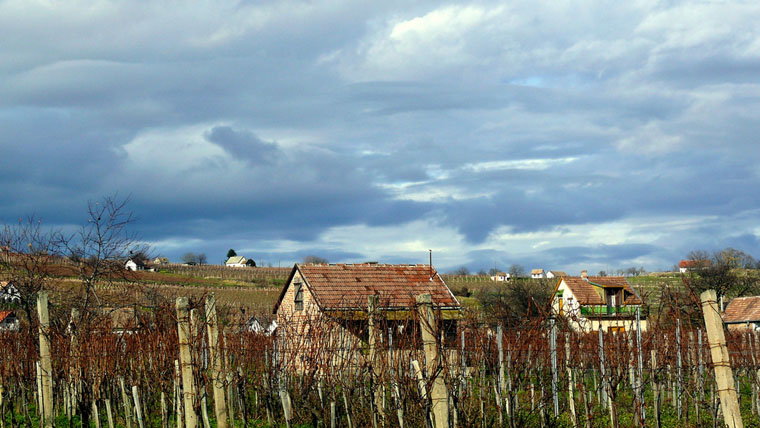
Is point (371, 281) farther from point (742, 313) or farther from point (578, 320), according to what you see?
point (742, 313)

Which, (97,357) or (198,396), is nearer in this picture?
(198,396)

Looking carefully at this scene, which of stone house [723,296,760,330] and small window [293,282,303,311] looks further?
stone house [723,296,760,330]

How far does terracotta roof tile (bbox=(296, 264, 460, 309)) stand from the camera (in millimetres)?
29359

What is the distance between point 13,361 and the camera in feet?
52.9

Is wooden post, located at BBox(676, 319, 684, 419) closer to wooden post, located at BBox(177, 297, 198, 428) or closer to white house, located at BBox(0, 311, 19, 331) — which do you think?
wooden post, located at BBox(177, 297, 198, 428)

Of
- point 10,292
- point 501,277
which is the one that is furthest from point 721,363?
point 501,277

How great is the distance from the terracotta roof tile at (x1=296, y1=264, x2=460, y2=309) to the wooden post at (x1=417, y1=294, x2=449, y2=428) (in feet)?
67.4

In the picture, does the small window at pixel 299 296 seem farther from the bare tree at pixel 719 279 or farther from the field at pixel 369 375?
the bare tree at pixel 719 279

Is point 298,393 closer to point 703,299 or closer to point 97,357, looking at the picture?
point 97,357

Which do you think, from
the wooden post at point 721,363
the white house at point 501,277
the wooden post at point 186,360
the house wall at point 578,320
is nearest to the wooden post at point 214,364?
the wooden post at point 186,360

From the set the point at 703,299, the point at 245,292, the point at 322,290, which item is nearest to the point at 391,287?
the point at 322,290

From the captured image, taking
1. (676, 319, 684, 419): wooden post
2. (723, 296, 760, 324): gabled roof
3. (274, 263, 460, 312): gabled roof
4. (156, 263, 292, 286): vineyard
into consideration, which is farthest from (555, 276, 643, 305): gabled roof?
(676, 319, 684, 419): wooden post

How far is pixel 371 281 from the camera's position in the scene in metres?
30.6

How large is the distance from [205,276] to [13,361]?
5900 cm
